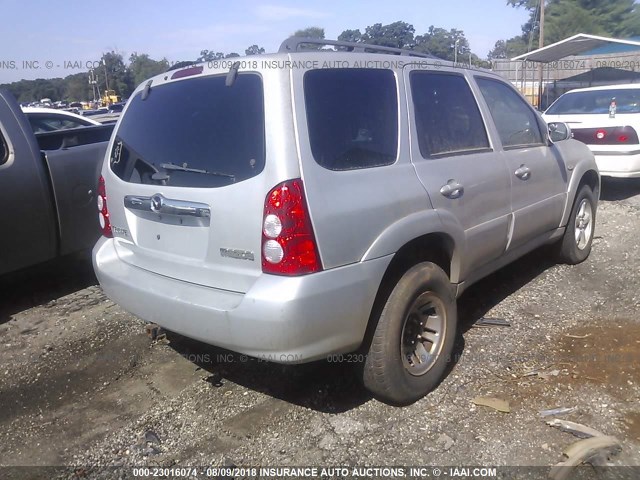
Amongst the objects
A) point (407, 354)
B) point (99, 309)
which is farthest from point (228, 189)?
point (99, 309)

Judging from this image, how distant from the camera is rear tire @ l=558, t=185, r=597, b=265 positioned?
508 cm

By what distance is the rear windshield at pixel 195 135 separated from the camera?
2668 millimetres

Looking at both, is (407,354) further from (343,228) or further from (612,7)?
(612,7)

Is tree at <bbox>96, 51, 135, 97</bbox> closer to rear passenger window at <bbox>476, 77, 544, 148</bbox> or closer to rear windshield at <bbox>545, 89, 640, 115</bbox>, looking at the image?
rear windshield at <bbox>545, 89, 640, 115</bbox>

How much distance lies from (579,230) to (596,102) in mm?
4540

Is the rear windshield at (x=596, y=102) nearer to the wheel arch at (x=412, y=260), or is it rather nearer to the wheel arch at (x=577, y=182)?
the wheel arch at (x=577, y=182)

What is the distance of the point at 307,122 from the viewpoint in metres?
2.64

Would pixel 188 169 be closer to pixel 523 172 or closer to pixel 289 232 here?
pixel 289 232

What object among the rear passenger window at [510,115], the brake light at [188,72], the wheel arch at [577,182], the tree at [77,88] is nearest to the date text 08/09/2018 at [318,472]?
the brake light at [188,72]

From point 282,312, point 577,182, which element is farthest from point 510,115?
point 282,312

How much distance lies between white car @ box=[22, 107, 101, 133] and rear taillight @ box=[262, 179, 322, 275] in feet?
17.3

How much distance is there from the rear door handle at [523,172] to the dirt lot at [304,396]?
104cm

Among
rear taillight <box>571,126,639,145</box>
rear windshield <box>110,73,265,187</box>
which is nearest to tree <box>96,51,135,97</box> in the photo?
rear taillight <box>571,126,639,145</box>

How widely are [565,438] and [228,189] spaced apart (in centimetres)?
205
